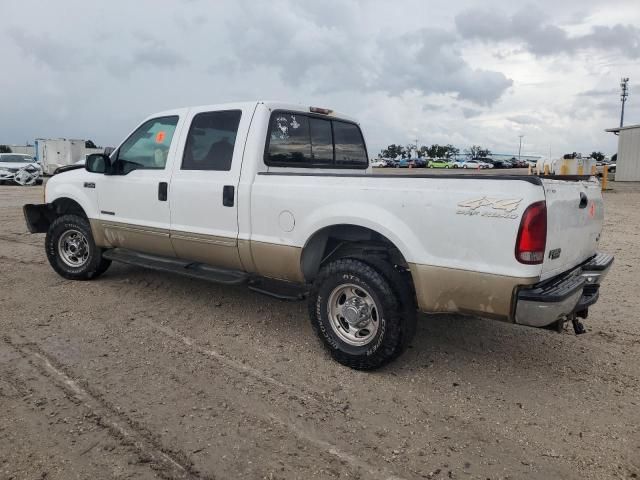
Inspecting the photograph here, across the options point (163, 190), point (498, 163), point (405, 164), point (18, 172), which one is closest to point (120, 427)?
point (163, 190)

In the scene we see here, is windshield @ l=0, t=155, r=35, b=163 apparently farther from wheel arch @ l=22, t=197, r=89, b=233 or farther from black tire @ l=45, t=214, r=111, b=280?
black tire @ l=45, t=214, r=111, b=280

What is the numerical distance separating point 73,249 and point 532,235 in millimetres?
5342

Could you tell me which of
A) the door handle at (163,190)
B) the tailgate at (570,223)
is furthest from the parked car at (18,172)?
the tailgate at (570,223)

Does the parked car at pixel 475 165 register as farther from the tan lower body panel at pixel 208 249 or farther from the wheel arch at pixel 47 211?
the tan lower body panel at pixel 208 249

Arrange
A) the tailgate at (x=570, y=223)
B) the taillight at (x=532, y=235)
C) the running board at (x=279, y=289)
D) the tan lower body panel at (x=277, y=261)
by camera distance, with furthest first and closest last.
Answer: the running board at (x=279, y=289) < the tan lower body panel at (x=277, y=261) < the tailgate at (x=570, y=223) < the taillight at (x=532, y=235)

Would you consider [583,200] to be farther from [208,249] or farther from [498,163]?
Result: [498,163]

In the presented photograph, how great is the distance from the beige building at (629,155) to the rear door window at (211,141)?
105 ft

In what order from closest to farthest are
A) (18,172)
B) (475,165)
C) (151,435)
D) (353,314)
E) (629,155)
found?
(151,435)
(353,314)
(18,172)
(629,155)
(475,165)

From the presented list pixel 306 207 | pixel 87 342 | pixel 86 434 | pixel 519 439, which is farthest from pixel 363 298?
pixel 87 342

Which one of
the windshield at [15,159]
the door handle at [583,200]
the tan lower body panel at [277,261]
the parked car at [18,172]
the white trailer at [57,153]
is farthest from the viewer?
the white trailer at [57,153]

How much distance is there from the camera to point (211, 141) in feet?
15.5

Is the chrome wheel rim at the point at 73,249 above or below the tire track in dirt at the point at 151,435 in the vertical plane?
above

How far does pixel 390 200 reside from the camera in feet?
11.6

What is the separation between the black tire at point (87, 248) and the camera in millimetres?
5973
